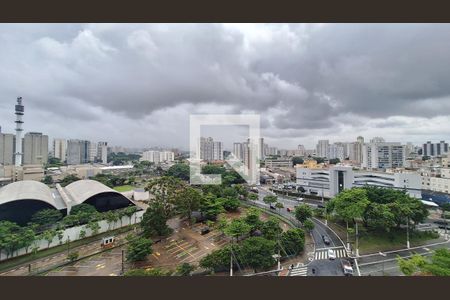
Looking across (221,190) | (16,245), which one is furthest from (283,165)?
(16,245)

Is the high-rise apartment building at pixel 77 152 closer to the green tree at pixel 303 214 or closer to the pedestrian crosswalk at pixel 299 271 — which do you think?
the green tree at pixel 303 214

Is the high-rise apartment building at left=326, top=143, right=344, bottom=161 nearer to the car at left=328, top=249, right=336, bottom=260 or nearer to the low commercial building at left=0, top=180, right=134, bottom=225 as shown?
the car at left=328, top=249, right=336, bottom=260

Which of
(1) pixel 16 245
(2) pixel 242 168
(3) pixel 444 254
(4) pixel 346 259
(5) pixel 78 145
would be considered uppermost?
(5) pixel 78 145

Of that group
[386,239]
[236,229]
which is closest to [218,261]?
[236,229]

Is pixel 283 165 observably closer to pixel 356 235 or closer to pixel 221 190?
pixel 221 190

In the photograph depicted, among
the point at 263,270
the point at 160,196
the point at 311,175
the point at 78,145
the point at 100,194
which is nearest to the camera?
the point at 263,270

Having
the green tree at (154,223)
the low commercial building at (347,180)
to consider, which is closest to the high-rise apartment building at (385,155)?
the low commercial building at (347,180)

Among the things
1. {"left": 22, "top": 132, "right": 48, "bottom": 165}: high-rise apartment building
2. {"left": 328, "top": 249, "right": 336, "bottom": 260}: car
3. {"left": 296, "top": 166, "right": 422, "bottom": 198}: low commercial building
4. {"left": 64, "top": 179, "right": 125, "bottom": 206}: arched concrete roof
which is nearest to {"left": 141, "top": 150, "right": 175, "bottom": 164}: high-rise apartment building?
{"left": 22, "top": 132, "right": 48, "bottom": 165}: high-rise apartment building
